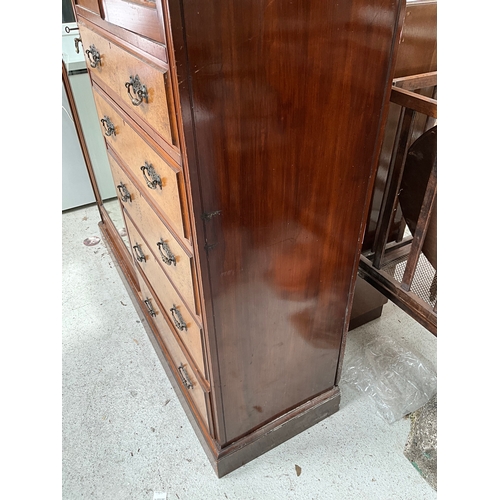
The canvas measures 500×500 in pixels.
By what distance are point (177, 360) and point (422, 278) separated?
0.94 m

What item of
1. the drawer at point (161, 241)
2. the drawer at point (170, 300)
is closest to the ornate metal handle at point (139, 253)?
the drawer at point (170, 300)

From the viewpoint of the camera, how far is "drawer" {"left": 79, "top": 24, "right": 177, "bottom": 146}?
70 centimetres

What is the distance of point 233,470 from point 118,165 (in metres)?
1.11

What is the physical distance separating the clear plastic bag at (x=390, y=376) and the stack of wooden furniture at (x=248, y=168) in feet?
1.14

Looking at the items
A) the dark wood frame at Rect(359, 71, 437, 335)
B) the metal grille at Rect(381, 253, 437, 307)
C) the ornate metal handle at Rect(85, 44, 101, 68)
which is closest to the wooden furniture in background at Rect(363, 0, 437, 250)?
the dark wood frame at Rect(359, 71, 437, 335)

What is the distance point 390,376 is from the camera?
62.7 inches

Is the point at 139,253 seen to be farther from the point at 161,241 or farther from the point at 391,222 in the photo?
the point at 391,222

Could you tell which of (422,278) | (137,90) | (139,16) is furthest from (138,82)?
Result: (422,278)

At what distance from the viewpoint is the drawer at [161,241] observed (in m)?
0.94

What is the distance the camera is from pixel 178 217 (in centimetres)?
86

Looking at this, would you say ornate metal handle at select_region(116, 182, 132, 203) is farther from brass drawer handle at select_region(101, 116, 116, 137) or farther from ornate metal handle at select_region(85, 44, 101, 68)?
ornate metal handle at select_region(85, 44, 101, 68)

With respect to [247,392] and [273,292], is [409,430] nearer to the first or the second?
[247,392]

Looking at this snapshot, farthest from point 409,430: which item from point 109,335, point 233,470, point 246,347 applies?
point 109,335

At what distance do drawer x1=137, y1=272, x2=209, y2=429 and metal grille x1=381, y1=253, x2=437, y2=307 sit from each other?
2.53 feet
